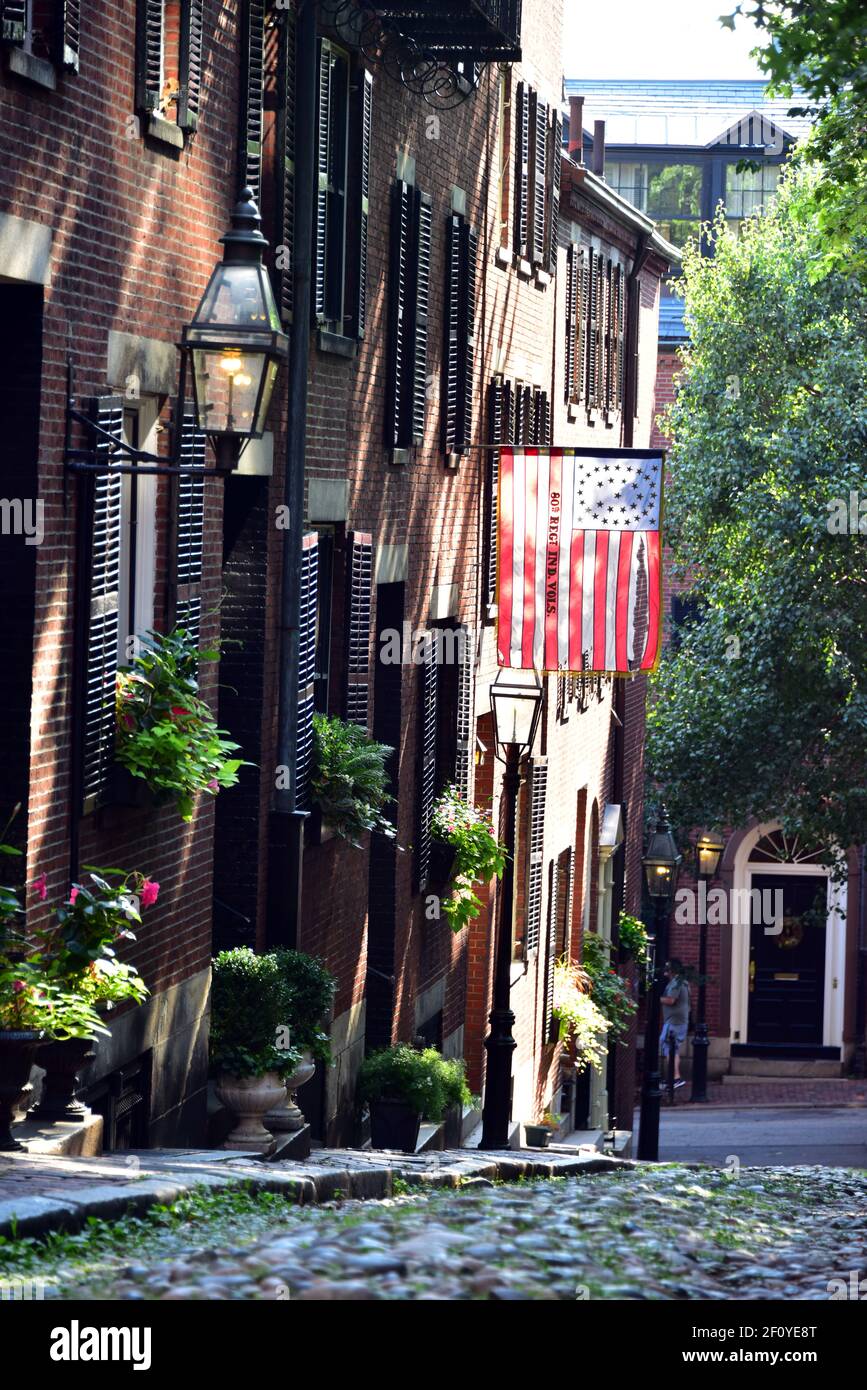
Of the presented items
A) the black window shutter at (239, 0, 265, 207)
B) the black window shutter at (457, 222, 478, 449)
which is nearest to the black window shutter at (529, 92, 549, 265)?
the black window shutter at (457, 222, 478, 449)

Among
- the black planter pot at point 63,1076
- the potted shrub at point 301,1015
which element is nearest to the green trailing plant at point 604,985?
the potted shrub at point 301,1015

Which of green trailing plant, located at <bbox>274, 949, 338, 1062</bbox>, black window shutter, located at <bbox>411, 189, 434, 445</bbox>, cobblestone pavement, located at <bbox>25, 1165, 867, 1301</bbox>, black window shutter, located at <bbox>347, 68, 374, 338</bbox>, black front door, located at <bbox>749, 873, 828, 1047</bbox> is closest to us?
cobblestone pavement, located at <bbox>25, 1165, 867, 1301</bbox>

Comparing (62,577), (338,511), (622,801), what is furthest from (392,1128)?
(622,801)

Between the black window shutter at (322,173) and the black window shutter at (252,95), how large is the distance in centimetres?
106

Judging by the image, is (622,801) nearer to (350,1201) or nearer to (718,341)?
(718,341)

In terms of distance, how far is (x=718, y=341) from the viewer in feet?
102

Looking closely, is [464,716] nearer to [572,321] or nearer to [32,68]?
[572,321]

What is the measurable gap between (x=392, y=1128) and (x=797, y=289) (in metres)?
18.3

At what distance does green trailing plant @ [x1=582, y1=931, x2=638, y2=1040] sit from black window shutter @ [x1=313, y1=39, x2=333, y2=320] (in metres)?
15.4

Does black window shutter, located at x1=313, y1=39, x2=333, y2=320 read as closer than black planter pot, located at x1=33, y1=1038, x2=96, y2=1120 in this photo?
No

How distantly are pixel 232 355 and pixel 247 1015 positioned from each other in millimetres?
4232

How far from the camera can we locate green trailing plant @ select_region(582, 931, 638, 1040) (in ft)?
90.4

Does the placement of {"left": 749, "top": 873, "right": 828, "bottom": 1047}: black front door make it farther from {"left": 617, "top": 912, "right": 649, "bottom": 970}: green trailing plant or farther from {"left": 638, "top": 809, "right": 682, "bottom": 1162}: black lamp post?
{"left": 638, "top": 809, "right": 682, "bottom": 1162}: black lamp post

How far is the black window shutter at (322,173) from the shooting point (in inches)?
518
